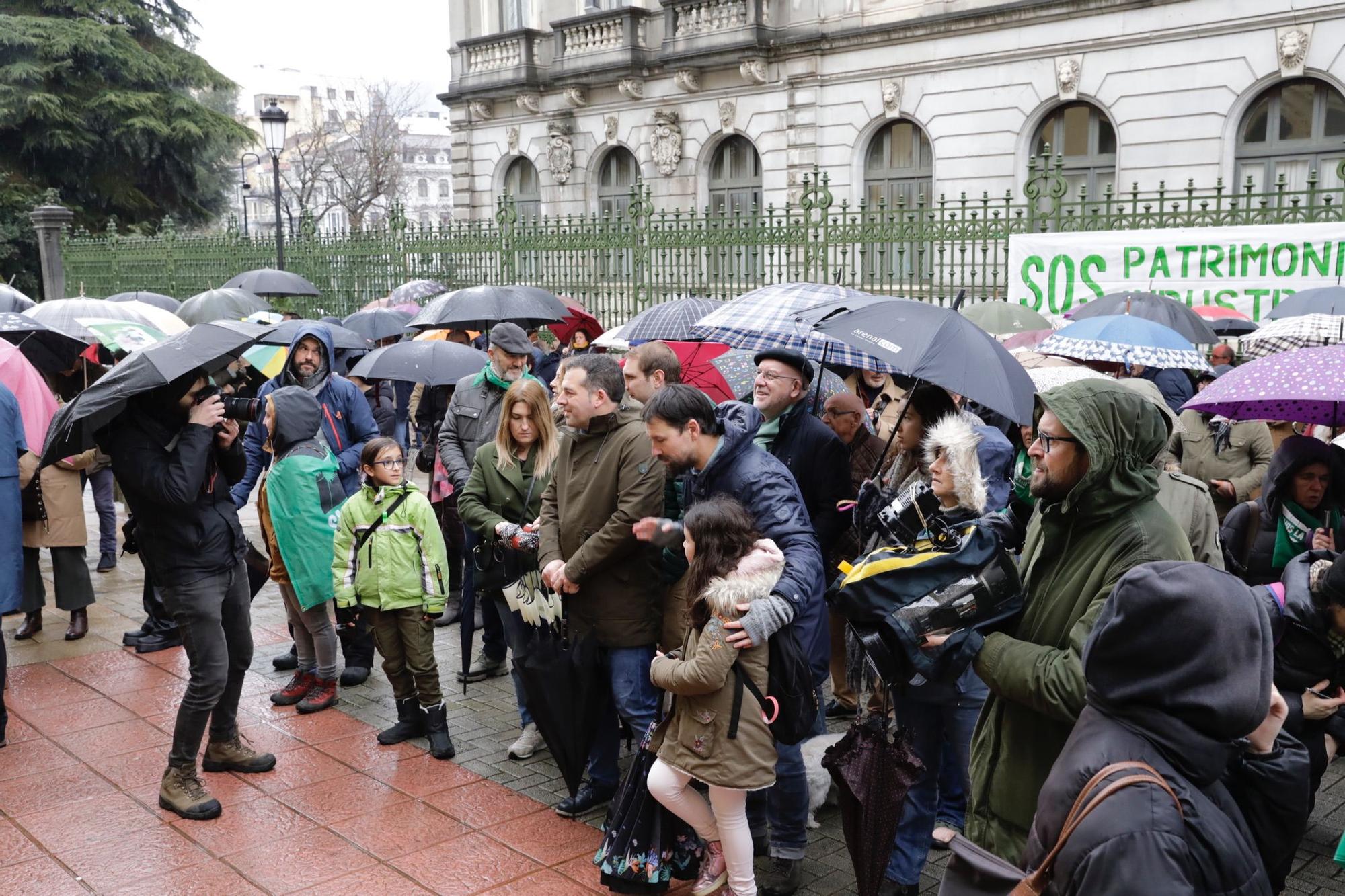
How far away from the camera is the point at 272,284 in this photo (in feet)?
49.0

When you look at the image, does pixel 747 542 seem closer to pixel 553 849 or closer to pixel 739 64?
pixel 553 849

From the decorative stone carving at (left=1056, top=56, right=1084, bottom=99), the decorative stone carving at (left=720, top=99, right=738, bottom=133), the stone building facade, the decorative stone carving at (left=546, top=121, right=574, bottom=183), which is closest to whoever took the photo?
the stone building facade

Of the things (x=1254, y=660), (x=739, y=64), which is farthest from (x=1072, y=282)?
(x=739, y=64)

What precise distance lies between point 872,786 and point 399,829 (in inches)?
87.6

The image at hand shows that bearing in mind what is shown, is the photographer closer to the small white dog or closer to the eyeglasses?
the small white dog

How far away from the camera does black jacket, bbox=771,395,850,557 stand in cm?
542

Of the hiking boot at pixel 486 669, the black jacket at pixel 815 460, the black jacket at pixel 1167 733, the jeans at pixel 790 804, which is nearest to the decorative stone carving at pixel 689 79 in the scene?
the hiking boot at pixel 486 669

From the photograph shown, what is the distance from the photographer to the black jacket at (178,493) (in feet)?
16.5

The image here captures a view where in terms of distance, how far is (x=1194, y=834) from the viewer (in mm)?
2059

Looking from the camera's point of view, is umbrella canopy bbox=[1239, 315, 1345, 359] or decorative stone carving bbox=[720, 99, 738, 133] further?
decorative stone carving bbox=[720, 99, 738, 133]

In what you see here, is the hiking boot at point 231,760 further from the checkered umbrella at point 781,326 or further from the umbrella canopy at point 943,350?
the umbrella canopy at point 943,350

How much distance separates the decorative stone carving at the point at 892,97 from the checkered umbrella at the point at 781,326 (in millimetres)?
16601

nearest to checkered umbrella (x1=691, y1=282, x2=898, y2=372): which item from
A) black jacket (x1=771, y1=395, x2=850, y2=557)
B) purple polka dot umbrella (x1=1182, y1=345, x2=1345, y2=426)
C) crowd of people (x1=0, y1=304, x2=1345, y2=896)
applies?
crowd of people (x1=0, y1=304, x2=1345, y2=896)

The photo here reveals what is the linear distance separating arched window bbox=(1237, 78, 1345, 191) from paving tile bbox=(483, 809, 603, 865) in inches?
659
